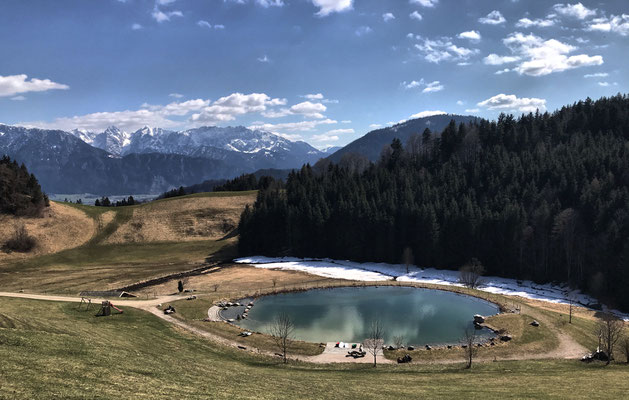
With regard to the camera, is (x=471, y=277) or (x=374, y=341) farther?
(x=471, y=277)

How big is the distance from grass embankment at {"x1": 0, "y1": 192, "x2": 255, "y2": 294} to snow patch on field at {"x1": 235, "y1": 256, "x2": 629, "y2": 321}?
22502mm

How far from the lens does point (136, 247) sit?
124 metres

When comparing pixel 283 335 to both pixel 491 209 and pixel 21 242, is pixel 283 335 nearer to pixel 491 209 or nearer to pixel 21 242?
pixel 491 209

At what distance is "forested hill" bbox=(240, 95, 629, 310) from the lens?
9044 centimetres

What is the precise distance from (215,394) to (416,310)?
51904 millimetres

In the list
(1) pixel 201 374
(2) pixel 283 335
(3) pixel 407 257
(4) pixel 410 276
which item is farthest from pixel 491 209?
(1) pixel 201 374

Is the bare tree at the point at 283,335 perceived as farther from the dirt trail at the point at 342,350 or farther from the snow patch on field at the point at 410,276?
the snow patch on field at the point at 410,276

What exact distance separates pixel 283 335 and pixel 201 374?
24867mm

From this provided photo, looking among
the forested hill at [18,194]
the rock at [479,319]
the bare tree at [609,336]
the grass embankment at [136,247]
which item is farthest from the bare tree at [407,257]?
the forested hill at [18,194]

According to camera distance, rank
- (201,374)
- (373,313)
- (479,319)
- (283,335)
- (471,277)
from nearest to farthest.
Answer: (201,374) → (283,335) → (479,319) → (373,313) → (471,277)

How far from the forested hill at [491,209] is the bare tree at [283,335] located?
59.8 metres

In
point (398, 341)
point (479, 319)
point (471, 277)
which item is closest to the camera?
point (398, 341)

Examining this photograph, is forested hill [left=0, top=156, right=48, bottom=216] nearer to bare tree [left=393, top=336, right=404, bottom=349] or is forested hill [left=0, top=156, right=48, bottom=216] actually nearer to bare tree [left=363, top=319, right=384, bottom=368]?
bare tree [left=363, top=319, right=384, bottom=368]

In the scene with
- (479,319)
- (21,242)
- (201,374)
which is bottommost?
(479,319)
